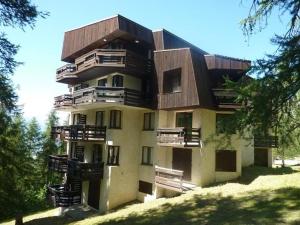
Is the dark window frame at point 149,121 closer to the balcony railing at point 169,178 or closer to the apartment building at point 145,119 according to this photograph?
the apartment building at point 145,119

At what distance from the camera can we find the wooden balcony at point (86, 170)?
94.3ft

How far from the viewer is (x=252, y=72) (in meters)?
12.6

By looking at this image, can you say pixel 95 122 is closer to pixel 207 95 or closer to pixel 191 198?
pixel 207 95

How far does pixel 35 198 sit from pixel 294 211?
3926 cm

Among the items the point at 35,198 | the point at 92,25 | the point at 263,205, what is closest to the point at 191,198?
the point at 263,205

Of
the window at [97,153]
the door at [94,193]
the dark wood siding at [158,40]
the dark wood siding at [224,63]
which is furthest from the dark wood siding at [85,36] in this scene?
the door at [94,193]

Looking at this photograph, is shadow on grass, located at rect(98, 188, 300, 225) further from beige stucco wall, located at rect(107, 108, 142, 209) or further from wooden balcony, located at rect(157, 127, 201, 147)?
beige stucco wall, located at rect(107, 108, 142, 209)

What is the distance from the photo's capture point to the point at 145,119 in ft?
102

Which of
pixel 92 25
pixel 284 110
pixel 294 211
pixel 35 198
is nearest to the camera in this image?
pixel 284 110

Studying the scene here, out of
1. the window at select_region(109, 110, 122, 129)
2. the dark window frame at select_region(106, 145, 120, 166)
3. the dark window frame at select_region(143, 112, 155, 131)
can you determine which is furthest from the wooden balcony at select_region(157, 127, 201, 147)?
the window at select_region(109, 110, 122, 129)

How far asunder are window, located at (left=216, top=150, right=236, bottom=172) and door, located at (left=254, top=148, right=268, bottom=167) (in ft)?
20.9

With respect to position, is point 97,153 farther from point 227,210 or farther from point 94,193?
point 227,210

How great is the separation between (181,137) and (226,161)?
4.56m

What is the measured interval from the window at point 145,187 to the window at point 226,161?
6030mm
